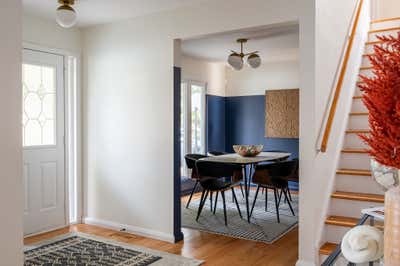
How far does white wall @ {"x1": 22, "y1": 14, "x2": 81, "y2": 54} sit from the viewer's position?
4.21m

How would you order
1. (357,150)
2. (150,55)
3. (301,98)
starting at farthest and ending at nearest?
1. (150,55)
2. (357,150)
3. (301,98)

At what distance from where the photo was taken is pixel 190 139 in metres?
7.07

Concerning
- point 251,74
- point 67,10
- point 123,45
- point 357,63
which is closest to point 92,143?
point 123,45

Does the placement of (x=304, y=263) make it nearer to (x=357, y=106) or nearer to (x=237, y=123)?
(x=357, y=106)

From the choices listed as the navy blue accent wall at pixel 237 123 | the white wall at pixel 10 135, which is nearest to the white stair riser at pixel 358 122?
the navy blue accent wall at pixel 237 123

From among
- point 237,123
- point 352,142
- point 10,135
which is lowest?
point 352,142

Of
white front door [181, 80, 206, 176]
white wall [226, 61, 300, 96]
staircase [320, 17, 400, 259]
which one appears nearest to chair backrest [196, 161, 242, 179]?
staircase [320, 17, 400, 259]

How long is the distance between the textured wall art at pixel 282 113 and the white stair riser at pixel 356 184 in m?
3.48

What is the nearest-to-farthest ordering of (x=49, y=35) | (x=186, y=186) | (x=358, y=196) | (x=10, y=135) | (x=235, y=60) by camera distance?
(x=10, y=135)
(x=358, y=196)
(x=49, y=35)
(x=235, y=60)
(x=186, y=186)

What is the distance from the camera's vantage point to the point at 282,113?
7168 millimetres

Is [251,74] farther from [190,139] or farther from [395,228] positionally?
[395,228]

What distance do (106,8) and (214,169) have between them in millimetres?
2206

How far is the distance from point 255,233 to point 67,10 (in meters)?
3.07

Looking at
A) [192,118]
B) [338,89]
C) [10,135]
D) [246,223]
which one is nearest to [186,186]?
[192,118]
